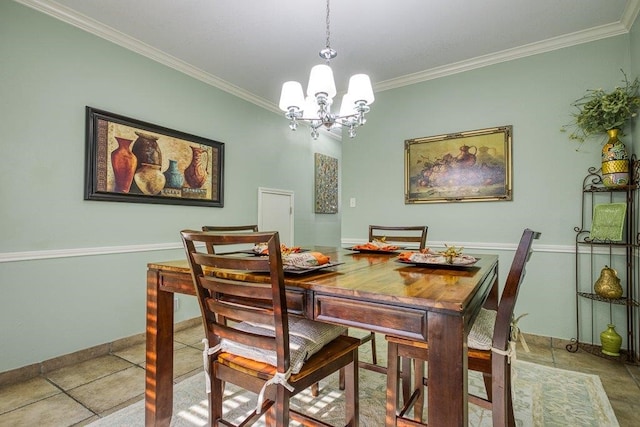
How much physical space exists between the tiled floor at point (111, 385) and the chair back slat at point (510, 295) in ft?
3.90

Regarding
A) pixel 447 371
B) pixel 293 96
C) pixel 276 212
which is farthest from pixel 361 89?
pixel 276 212

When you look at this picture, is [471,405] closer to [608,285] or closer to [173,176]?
[608,285]

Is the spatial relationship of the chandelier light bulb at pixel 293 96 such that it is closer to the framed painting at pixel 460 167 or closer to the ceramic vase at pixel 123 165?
the ceramic vase at pixel 123 165

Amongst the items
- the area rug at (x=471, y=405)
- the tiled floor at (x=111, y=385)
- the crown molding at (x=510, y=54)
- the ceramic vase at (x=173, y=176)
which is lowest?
the tiled floor at (x=111, y=385)

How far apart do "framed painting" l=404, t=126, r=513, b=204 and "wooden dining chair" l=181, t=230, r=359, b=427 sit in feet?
7.69

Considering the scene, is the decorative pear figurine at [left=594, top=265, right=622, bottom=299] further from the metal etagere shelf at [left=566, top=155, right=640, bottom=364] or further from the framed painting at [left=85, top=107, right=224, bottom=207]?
the framed painting at [left=85, top=107, right=224, bottom=207]

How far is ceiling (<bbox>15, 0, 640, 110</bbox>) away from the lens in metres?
2.33

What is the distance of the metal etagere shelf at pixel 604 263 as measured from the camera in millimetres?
2414

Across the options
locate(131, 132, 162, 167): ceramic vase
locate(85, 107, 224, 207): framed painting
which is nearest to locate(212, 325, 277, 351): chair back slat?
locate(85, 107, 224, 207): framed painting

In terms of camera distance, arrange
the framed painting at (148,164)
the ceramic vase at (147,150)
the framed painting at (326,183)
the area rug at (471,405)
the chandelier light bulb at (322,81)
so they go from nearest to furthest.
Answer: the area rug at (471,405) < the chandelier light bulb at (322,81) < the framed painting at (148,164) < the ceramic vase at (147,150) < the framed painting at (326,183)

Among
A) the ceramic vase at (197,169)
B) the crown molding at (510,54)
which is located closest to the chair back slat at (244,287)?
the ceramic vase at (197,169)

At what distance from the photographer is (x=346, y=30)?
103 inches

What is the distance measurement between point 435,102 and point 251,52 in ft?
6.37

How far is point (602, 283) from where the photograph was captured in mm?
2426
